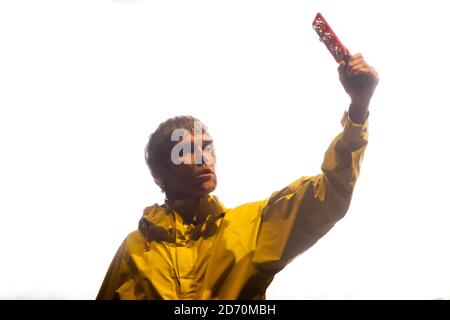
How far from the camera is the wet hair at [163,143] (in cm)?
339

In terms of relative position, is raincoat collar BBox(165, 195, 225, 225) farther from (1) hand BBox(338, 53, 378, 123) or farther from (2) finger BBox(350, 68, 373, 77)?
(2) finger BBox(350, 68, 373, 77)

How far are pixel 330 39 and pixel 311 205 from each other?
84 cm

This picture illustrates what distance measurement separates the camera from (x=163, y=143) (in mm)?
3418

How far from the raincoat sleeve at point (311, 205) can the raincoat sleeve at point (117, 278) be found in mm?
783

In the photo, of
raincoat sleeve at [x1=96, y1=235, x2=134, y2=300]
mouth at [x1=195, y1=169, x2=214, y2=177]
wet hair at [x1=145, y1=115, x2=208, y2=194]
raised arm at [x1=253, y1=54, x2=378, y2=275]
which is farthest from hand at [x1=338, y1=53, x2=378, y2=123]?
raincoat sleeve at [x1=96, y1=235, x2=134, y2=300]

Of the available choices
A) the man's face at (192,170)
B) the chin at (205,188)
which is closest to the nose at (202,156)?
the man's face at (192,170)

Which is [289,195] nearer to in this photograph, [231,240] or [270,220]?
[270,220]

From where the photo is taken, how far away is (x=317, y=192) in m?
2.77

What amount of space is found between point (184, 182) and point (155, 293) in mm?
695

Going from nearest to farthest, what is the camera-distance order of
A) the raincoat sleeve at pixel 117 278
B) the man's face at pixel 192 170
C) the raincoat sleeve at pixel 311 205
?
the raincoat sleeve at pixel 311 205, the raincoat sleeve at pixel 117 278, the man's face at pixel 192 170

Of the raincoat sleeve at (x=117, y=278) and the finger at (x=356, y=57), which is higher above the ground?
the finger at (x=356, y=57)

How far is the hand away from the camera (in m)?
2.50

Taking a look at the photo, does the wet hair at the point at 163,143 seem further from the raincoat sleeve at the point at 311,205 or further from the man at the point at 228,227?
the raincoat sleeve at the point at 311,205
